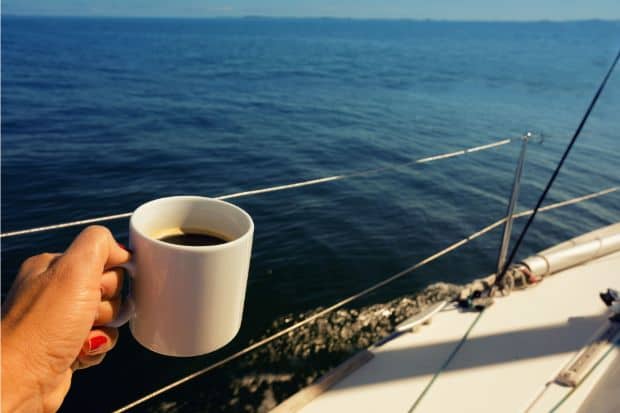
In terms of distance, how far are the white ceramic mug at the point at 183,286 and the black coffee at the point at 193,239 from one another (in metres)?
0.03

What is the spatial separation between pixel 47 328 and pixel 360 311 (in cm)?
330

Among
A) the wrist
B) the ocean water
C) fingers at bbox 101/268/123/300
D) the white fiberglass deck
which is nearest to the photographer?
the wrist

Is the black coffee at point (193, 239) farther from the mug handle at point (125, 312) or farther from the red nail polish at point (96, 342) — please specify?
the red nail polish at point (96, 342)

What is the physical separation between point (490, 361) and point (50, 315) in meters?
1.77

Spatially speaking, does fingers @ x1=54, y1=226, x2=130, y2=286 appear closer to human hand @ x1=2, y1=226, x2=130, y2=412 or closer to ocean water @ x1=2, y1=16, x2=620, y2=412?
human hand @ x1=2, y1=226, x2=130, y2=412

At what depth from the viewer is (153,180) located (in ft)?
23.2

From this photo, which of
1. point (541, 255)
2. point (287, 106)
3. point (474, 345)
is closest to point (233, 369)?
point (474, 345)

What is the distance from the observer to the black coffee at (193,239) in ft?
2.71

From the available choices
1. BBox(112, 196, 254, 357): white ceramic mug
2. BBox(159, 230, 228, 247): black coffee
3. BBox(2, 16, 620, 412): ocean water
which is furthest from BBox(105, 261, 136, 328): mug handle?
BBox(2, 16, 620, 412): ocean water

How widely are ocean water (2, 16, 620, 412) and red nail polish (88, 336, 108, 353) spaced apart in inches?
93.1

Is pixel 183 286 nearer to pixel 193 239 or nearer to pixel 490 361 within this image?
pixel 193 239

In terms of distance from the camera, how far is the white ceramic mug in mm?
691

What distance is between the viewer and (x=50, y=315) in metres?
0.67

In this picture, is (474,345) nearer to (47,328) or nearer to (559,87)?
(47,328)
